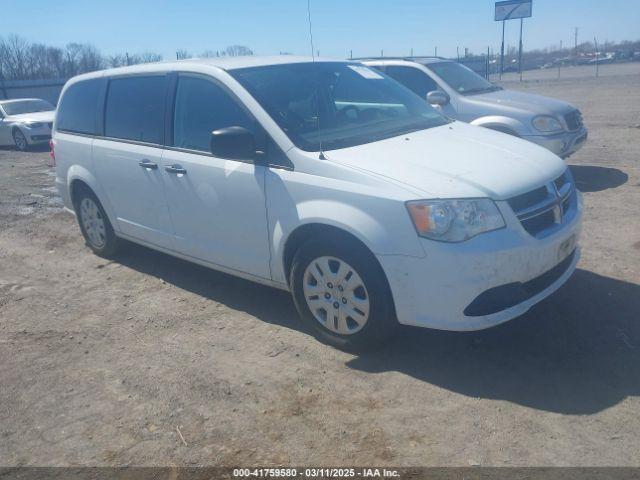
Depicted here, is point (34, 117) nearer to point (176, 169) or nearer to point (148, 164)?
point (148, 164)

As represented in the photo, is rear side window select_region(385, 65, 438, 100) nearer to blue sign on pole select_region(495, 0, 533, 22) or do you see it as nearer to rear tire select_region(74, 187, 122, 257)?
rear tire select_region(74, 187, 122, 257)

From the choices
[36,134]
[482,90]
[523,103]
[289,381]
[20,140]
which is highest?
[482,90]

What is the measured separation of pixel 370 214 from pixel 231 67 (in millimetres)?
1868

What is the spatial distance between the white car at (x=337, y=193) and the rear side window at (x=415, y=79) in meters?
3.91

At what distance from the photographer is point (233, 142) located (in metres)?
4.03

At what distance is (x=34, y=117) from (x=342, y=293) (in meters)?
16.1

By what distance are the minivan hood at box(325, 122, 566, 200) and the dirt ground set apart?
106 cm

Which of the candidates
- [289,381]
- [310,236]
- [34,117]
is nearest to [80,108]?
[310,236]

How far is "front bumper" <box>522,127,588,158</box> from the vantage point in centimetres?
800

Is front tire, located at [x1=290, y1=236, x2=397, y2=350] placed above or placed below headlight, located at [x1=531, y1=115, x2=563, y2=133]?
below

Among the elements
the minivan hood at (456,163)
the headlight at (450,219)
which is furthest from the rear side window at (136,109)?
the headlight at (450,219)

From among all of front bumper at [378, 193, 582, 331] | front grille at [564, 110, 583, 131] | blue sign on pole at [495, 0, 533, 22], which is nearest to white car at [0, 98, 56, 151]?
front grille at [564, 110, 583, 131]

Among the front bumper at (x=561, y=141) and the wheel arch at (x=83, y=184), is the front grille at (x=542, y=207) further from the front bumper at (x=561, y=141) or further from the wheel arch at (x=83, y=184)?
the front bumper at (x=561, y=141)

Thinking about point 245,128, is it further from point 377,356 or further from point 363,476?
point 363,476
